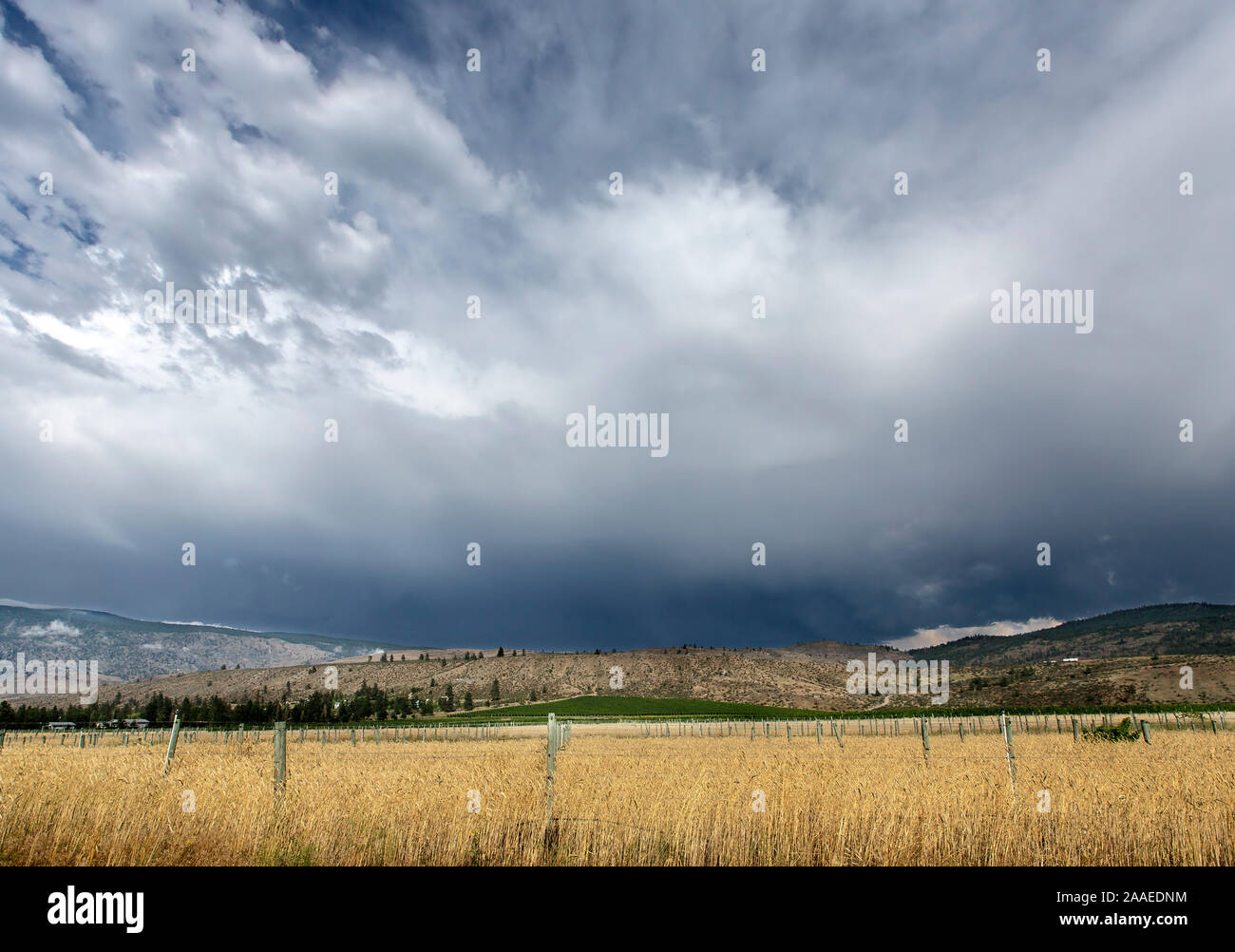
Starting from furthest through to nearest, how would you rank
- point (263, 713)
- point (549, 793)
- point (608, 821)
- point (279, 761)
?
point (263, 713) → point (279, 761) → point (549, 793) → point (608, 821)

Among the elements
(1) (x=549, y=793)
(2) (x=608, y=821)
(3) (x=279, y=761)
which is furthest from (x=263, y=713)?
(2) (x=608, y=821)

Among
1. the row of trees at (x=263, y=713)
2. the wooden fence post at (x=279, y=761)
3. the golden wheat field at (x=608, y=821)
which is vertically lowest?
the row of trees at (x=263, y=713)

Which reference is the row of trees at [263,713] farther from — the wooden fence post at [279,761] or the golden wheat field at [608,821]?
the golden wheat field at [608,821]

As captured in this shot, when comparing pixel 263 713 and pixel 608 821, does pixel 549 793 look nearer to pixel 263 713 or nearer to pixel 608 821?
pixel 608 821

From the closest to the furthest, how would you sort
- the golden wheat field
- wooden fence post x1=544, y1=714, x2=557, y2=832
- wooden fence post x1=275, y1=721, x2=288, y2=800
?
the golden wheat field, wooden fence post x1=544, y1=714, x2=557, y2=832, wooden fence post x1=275, y1=721, x2=288, y2=800

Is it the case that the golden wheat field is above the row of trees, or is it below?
above

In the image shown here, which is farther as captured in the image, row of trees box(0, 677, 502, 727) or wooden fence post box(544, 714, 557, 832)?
row of trees box(0, 677, 502, 727)

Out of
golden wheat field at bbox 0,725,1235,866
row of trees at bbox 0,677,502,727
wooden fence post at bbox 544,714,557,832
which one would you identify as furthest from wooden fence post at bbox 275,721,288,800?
row of trees at bbox 0,677,502,727

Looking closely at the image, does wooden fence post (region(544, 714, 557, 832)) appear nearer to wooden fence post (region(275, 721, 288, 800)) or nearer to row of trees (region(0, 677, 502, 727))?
wooden fence post (region(275, 721, 288, 800))

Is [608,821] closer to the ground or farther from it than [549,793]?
closer to the ground

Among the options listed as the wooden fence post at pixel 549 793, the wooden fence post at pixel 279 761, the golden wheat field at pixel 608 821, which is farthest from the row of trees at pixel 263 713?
the wooden fence post at pixel 549 793

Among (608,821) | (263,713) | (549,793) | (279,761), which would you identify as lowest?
(263,713)

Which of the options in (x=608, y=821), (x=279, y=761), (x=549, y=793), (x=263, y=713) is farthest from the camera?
(x=263, y=713)
